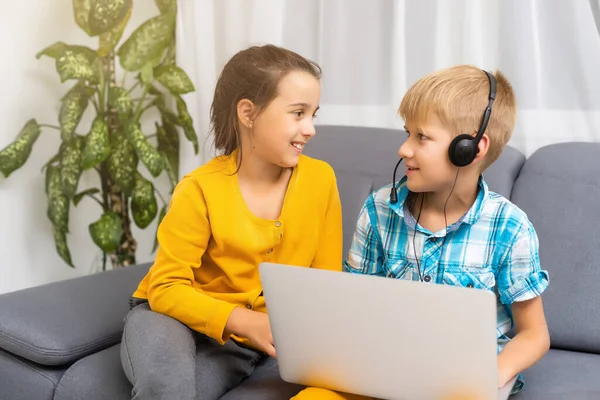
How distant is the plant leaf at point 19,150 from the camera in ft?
8.20

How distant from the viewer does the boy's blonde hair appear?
1.41m

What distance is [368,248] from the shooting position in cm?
157

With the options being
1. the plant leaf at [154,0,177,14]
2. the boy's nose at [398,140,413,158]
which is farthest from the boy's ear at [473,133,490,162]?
the plant leaf at [154,0,177,14]

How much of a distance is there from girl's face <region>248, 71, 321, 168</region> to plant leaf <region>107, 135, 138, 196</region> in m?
1.11

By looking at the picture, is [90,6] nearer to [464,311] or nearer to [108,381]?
[108,381]

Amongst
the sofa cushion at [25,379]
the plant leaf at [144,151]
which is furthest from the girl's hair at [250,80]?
the plant leaf at [144,151]

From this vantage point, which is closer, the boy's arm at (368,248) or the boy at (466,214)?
the boy at (466,214)

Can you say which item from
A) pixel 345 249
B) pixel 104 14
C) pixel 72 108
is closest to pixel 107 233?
pixel 72 108

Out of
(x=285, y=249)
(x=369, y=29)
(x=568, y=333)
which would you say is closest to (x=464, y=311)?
(x=285, y=249)

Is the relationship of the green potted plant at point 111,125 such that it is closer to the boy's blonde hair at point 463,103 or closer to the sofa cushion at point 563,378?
the boy's blonde hair at point 463,103

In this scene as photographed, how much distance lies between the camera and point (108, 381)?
4.97 feet

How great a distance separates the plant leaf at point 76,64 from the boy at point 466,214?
1331mm

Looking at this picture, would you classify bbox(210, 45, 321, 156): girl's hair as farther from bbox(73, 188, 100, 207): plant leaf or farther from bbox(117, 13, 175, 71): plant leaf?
bbox(73, 188, 100, 207): plant leaf

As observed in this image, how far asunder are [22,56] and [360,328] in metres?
1.94
